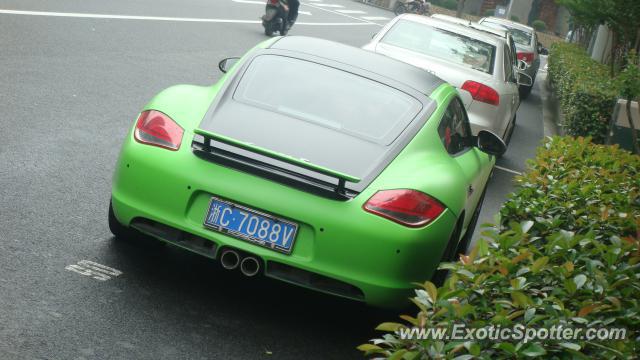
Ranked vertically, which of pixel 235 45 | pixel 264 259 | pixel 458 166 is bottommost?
pixel 235 45

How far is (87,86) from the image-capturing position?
436 inches

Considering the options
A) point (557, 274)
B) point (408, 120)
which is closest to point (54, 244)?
point (408, 120)

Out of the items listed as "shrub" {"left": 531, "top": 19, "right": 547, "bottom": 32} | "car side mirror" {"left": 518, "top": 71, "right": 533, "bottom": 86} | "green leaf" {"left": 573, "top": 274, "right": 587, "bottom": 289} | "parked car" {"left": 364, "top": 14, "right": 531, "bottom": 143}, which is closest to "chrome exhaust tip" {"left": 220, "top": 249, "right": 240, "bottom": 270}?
"green leaf" {"left": 573, "top": 274, "right": 587, "bottom": 289}

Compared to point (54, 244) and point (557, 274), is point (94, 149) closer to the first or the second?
point (54, 244)

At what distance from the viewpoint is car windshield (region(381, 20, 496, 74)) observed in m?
11.2

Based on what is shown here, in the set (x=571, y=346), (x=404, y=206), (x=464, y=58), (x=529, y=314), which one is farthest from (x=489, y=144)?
(x=464, y=58)

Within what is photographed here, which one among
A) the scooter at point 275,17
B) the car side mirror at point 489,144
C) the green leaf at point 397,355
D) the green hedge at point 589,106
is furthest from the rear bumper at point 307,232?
the scooter at point 275,17

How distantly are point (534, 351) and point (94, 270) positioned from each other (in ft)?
10.4

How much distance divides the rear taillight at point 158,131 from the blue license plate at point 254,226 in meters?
0.46

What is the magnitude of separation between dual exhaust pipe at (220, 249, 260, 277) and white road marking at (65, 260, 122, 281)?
2.55 ft

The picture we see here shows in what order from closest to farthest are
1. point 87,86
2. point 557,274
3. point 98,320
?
point 557,274 < point 98,320 < point 87,86

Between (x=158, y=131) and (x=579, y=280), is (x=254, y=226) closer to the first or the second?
(x=158, y=131)

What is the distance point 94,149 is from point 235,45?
34.8ft

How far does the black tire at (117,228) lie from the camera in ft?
19.0
